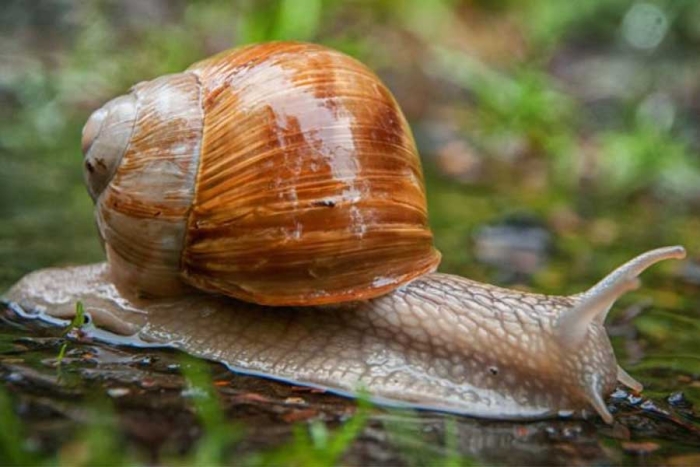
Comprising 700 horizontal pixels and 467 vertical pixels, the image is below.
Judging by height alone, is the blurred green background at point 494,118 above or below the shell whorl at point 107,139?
below

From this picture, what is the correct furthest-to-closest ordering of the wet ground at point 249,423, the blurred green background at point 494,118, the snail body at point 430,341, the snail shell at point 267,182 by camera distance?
the blurred green background at point 494,118, the snail shell at point 267,182, the snail body at point 430,341, the wet ground at point 249,423

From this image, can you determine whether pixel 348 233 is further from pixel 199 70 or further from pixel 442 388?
pixel 199 70

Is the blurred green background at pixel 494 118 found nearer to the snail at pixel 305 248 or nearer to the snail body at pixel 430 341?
the snail body at pixel 430 341

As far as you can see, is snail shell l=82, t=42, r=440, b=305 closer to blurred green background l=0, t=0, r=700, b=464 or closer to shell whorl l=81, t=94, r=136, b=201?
shell whorl l=81, t=94, r=136, b=201

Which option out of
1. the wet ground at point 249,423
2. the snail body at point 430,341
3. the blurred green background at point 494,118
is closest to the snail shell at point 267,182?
the snail body at point 430,341

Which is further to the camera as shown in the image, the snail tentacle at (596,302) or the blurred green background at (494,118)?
the blurred green background at (494,118)

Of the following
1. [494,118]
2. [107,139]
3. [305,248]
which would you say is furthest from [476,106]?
[305,248]

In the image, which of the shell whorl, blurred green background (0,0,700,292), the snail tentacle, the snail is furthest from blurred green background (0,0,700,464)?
the shell whorl

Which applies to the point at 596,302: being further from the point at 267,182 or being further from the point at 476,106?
the point at 476,106
